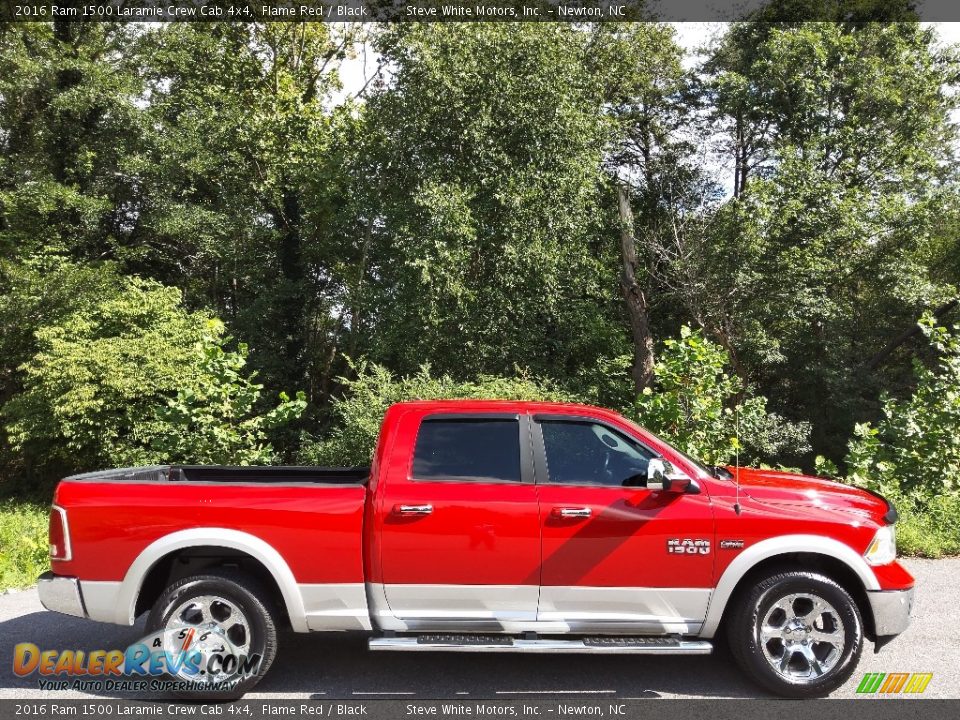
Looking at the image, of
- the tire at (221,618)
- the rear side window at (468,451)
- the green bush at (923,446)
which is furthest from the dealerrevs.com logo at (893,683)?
the green bush at (923,446)

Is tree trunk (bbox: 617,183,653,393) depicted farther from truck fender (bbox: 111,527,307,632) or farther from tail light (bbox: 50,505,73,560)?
tail light (bbox: 50,505,73,560)

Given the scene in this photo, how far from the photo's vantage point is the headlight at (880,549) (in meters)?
4.97

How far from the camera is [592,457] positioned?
5.19m

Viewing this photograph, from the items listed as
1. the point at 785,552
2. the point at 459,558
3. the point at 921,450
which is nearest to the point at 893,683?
the point at 785,552

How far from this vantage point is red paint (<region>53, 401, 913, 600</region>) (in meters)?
4.92

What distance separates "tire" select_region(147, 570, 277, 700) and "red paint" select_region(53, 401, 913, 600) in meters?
0.32

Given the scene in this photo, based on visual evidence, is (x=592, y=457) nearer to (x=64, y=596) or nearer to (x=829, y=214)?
(x=64, y=596)

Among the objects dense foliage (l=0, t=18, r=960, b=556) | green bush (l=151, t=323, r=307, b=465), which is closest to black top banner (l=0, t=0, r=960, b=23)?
dense foliage (l=0, t=18, r=960, b=556)

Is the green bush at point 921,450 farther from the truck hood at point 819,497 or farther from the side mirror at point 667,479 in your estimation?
the side mirror at point 667,479

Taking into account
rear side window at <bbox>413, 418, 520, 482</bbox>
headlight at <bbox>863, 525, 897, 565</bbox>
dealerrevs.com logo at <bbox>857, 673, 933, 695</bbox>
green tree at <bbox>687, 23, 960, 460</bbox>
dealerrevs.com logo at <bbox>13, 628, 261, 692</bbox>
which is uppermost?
green tree at <bbox>687, 23, 960, 460</bbox>

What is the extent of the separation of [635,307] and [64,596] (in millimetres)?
20810

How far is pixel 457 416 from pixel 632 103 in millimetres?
20598

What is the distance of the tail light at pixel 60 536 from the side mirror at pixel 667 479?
3.53 meters

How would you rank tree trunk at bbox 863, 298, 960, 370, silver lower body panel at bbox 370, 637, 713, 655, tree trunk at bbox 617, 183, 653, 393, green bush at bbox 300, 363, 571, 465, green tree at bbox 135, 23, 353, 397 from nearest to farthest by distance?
silver lower body panel at bbox 370, 637, 713, 655 < green bush at bbox 300, 363, 571, 465 < tree trunk at bbox 863, 298, 960, 370 < green tree at bbox 135, 23, 353, 397 < tree trunk at bbox 617, 183, 653, 393
